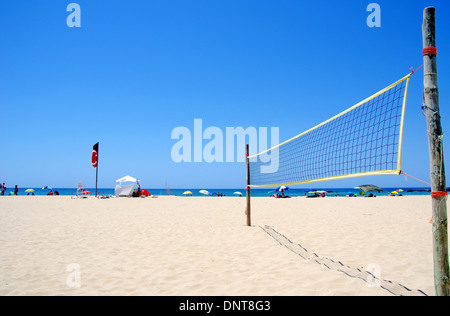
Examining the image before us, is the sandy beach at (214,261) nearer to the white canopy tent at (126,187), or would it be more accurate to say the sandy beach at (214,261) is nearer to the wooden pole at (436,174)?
the wooden pole at (436,174)

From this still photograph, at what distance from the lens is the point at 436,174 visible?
9.21 ft

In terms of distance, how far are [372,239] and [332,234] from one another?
0.91 m

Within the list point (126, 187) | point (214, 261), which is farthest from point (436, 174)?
point (126, 187)

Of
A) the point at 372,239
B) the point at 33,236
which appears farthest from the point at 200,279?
the point at 33,236

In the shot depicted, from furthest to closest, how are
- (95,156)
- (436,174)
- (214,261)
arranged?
(95,156)
(214,261)
(436,174)

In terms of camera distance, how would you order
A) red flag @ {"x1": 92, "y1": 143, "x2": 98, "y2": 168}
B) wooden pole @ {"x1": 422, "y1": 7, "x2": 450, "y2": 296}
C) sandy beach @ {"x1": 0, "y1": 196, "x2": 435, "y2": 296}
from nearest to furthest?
wooden pole @ {"x1": 422, "y1": 7, "x2": 450, "y2": 296} < sandy beach @ {"x1": 0, "y1": 196, "x2": 435, "y2": 296} < red flag @ {"x1": 92, "y1": 143, "x2": 98, "y2": 168}

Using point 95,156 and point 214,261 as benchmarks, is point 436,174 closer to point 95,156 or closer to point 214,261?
point 214,261

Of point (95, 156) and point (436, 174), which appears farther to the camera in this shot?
point (95, 156)

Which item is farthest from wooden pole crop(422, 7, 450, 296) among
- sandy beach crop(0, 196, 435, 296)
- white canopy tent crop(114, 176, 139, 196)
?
white canopy tent crop(114, 176, 139, 196)

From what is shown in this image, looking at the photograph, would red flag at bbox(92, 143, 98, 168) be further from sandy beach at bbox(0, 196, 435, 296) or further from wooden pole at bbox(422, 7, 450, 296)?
wooden pole at bbox(422, 7, 450, 296)

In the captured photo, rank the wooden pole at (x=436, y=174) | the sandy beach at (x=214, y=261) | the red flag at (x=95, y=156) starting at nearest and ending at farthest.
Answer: the wooden pole at (x=436, y=174) → the sandy beach at (x=214, y=261) → the red flag at (x=95, y=156)

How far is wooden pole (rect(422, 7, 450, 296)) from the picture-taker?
278 cm

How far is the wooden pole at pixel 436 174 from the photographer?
278 centimetres

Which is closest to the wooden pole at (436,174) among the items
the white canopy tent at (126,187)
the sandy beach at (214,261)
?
the sandy beach at (214,261)
